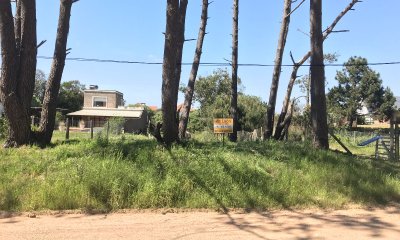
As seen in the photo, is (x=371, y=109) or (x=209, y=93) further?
(x=371, y=109)

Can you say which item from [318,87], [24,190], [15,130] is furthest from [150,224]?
[318,87]

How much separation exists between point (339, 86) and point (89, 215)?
219 ft

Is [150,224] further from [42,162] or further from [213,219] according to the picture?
[42,162]

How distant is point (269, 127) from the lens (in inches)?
826

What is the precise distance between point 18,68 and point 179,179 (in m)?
5.69

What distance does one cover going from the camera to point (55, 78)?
13.1 m

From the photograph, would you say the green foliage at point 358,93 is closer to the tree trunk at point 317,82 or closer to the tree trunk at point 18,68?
the tree trunk at point 317,82

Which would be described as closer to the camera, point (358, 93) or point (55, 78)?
point (55, 78)

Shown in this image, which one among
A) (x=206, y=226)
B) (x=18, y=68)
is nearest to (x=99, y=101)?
(x=18, y=68)

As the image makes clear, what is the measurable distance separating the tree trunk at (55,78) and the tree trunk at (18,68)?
31.6 inches

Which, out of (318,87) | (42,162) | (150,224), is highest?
(318,87)

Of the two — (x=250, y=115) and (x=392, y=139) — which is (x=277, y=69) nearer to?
(x=392, y=139)

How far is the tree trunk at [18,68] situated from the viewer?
37.1ft

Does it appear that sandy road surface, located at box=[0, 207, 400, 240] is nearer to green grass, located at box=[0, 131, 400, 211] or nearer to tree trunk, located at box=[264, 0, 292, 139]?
green grass, located at box=[0, 131, 400, 211]
